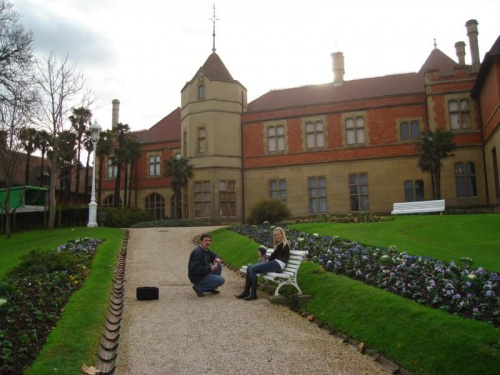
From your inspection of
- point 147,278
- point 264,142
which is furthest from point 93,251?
point 264,142

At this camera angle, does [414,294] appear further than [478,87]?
No

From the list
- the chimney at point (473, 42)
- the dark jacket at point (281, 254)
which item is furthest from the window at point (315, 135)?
the dark jacket at point (281, 254)

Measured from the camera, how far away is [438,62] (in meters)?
34.2

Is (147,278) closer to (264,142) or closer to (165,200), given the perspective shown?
(264,142)

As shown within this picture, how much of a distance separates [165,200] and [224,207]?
984 centimetres

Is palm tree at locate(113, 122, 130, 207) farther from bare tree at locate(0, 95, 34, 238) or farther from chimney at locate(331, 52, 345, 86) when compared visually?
chimney at locate(331, 52, 345, 86)

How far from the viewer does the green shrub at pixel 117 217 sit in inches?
1122

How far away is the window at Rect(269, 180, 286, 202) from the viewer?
1266 inches

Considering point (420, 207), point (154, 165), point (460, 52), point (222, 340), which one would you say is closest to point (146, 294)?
point (222, 340)

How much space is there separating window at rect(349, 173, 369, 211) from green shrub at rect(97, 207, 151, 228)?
46.3 ft

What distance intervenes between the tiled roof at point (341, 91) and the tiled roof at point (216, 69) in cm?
300

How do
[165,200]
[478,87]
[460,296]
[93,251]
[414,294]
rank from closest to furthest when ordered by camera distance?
[460,296]
[414,294]
[93,251]
[478,87]
[165,200]

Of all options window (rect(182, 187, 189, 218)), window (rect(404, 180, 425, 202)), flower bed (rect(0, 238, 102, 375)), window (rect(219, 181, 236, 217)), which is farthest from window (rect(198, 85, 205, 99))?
flower bed (rect(0, 238, 102, 375))

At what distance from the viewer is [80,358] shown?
6.06 m
